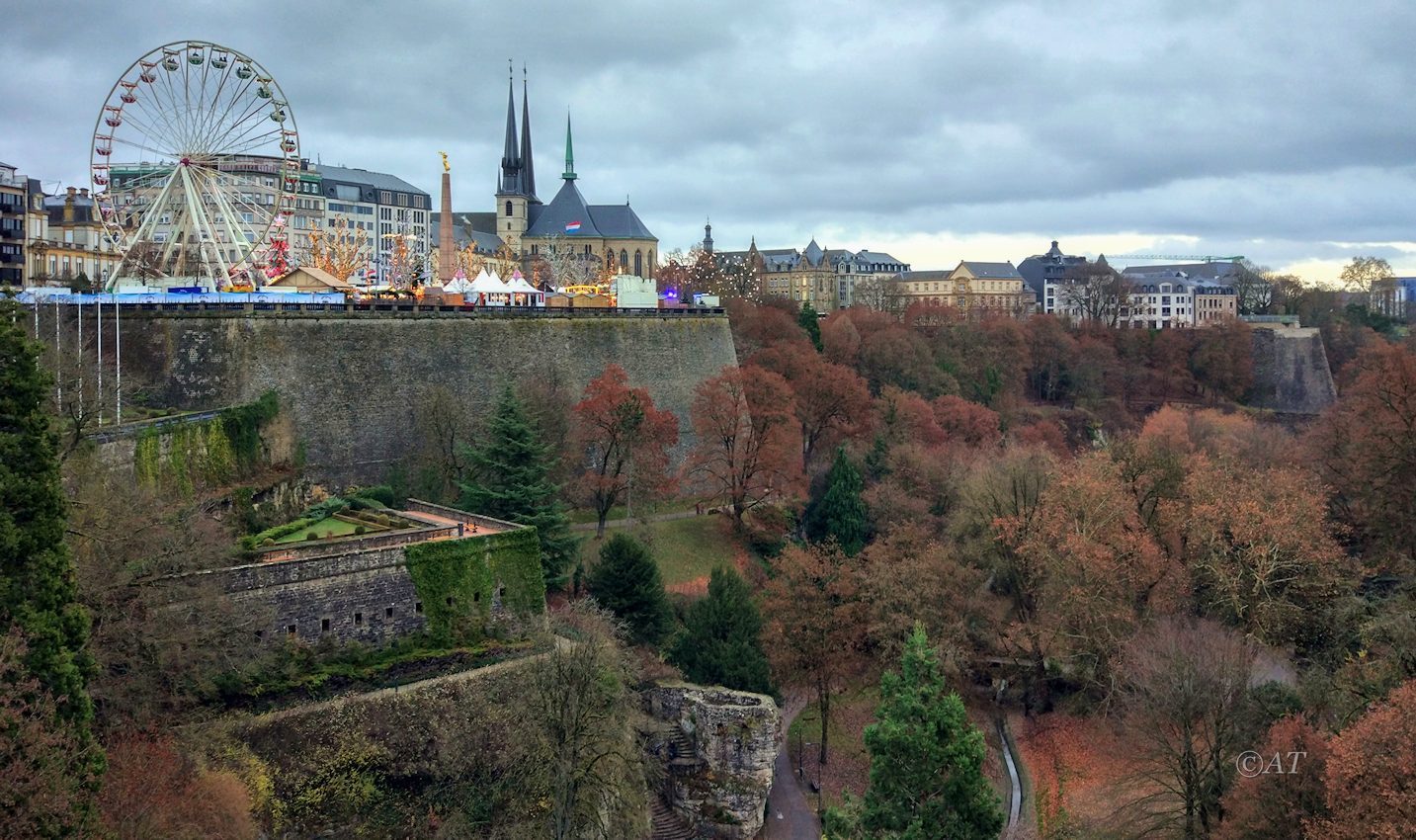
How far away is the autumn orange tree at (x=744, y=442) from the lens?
40156 mm

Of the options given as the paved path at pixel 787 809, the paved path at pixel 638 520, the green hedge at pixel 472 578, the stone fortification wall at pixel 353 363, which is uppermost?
the stone fortification wall at pixel 353 363

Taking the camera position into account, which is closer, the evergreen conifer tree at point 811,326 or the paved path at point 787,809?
the paved path at point 787,809

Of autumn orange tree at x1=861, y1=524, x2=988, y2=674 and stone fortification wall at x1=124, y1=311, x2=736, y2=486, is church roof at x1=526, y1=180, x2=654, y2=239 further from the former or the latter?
autumn orange tree at x1=861, y1=524, x2=988, y2=674

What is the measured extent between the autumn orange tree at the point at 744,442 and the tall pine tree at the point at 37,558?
25557 mm

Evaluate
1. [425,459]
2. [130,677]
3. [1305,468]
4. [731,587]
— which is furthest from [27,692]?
[1305,468]

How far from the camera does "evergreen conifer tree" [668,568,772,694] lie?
26609mm

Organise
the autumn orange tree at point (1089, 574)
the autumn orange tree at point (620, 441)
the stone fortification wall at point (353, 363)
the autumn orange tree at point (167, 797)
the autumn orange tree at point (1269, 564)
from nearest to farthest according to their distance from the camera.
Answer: the autumn orange tree at point (167, 797) < the autumn orange tree at point (1269, 564) < the autumn orange tree at point (1089, 574) < the stone fortification wall at point (353, 363) < the autumn orange tree at point (620, 441)

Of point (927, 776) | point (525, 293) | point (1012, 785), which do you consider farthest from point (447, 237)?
point (927, 776)

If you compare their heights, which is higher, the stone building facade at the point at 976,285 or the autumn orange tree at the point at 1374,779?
the stone building facade at the point at 976,285

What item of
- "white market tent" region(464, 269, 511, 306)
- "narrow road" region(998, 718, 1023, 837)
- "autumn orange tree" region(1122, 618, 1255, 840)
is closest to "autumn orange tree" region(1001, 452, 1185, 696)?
"narrow road" region(998, 718, 1023, 837)

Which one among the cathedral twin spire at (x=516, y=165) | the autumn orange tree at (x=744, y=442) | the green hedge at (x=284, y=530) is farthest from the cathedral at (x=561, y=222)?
the green hedge at (x=284, y=530)

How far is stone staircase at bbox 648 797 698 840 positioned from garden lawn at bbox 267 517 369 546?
8.34 meters

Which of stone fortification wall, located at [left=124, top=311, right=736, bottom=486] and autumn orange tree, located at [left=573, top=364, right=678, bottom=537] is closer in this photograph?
stone fortification wall, located at [left=124, top=311, right=736, bottom=486]

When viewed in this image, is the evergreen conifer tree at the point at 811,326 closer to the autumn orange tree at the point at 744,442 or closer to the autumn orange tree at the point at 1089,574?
the autumn orange tree at the point at 744,442
